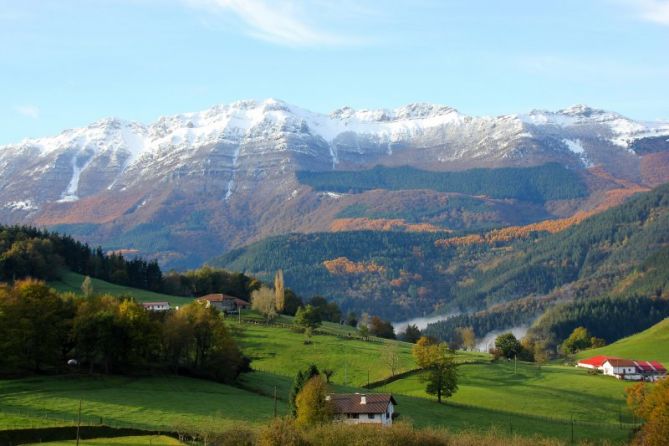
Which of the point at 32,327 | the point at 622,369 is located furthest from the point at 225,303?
the point at 32,327

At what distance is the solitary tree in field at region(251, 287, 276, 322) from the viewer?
563ft

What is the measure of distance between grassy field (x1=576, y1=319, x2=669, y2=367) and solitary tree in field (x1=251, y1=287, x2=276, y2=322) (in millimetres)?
62582

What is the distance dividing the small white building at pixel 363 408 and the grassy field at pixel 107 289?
81582 millimetres

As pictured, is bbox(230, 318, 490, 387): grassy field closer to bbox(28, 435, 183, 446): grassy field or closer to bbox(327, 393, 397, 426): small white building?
bbox(327, 393, 397, 426): small white building

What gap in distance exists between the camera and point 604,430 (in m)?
95.6

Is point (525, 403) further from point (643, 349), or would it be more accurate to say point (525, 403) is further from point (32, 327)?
point (643, 349)

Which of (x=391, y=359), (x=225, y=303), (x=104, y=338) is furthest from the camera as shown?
(x=225, y=303)

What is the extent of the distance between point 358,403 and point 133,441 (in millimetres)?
25873

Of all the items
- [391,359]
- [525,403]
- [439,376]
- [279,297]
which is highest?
[279,297]

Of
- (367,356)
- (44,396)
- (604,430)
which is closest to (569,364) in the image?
(367,356)

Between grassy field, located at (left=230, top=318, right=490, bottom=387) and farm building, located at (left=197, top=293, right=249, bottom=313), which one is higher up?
farm building, located at (left=197, top=293, right=249, bottom=313)

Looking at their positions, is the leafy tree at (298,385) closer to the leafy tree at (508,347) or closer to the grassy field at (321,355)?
the grassy field at (321,355)

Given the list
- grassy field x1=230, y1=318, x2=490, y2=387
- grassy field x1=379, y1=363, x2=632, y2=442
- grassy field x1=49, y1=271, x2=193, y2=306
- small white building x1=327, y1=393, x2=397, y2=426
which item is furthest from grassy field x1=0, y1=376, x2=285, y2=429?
grassy field x1=49, y1=271, x2=193, y2=306

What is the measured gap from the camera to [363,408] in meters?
88.0
